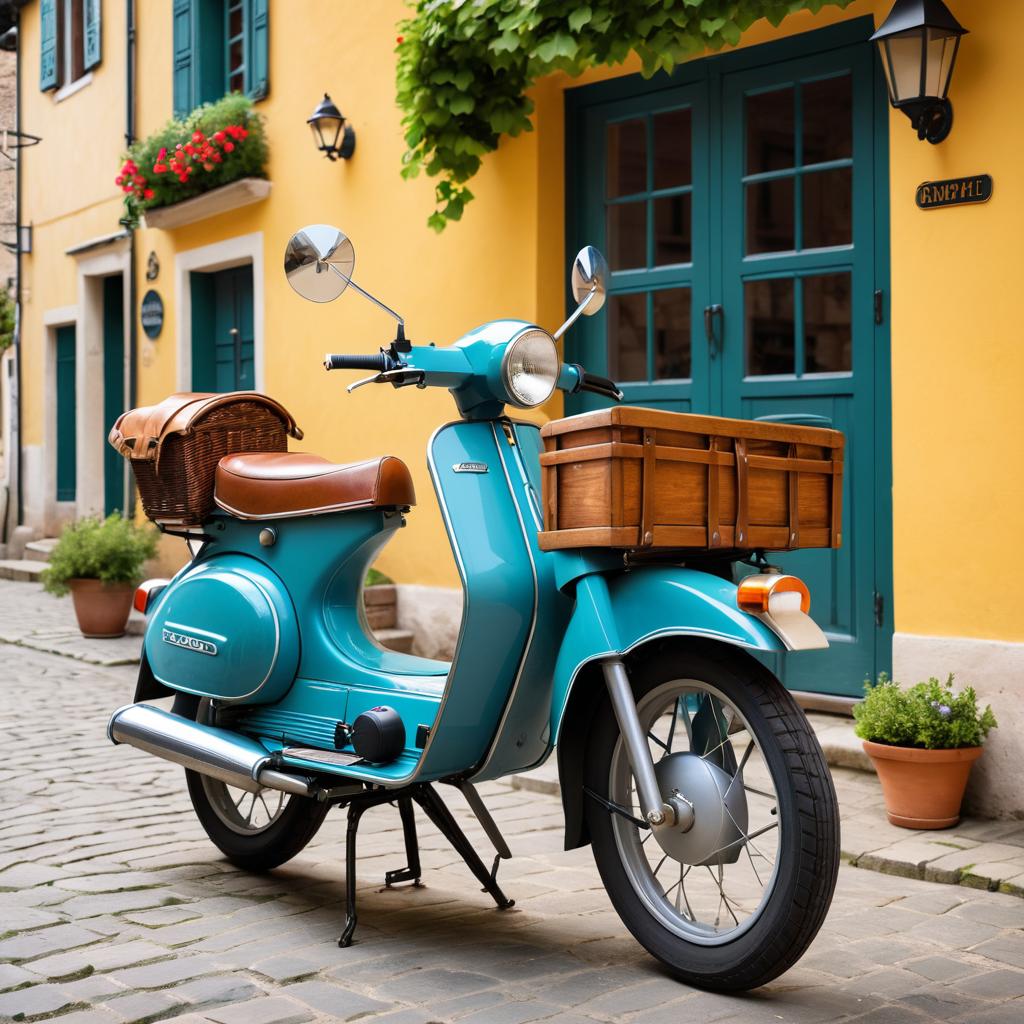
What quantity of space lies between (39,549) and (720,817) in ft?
37.5

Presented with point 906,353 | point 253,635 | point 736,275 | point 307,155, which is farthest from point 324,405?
point 253,635

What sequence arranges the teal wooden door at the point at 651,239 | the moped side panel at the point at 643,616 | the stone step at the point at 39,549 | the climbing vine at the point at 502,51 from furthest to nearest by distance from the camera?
the stone step at the point at 39,549 < the teal wooden door at the point at 651,239 < the climbing vine at the point at 502,51 < the moped side panel at the point at 643,616

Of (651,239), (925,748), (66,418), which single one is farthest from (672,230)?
(66,418)

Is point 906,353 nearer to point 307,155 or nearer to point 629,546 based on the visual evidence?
point 629,546

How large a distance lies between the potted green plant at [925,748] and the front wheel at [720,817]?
1.46 meters

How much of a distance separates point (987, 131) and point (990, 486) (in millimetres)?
1311

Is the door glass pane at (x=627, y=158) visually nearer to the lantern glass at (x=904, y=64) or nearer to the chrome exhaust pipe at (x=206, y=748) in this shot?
the lantern glass at (x=904, y=64)

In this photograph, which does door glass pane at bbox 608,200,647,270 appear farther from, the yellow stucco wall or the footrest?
the footrest

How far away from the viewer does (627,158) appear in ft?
23.4

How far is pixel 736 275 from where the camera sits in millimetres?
6477

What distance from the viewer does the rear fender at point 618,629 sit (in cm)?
304

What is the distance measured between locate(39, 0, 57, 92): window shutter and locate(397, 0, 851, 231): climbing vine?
7084 millimetres

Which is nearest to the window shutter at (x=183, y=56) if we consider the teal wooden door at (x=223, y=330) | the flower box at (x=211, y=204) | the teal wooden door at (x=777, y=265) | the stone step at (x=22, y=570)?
the flower box at (x=211, y=204)

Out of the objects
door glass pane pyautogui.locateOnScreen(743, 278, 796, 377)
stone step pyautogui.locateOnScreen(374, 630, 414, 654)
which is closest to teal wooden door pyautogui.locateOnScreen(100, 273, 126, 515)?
stone step pyautogui.locateOnScreen(374, 630, 414, 654)
